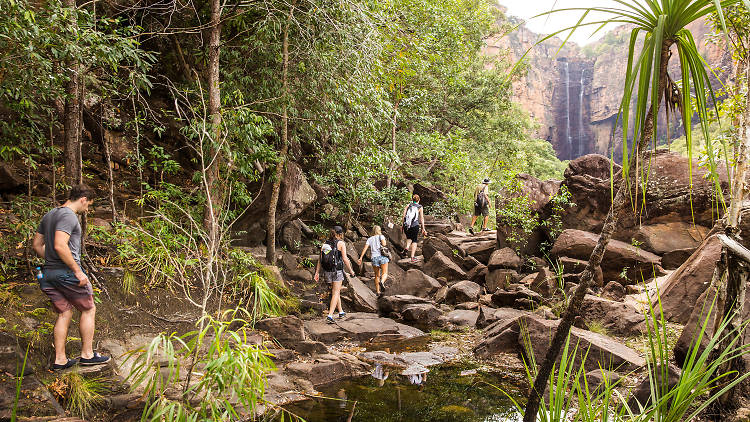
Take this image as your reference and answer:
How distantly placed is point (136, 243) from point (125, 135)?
3949 mm

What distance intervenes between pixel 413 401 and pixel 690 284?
425 centimetres

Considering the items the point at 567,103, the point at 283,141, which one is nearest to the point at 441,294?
the point at 283,141

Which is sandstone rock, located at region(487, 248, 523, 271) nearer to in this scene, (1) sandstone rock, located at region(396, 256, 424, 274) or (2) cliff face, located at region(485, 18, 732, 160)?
(1) sandstone rock, located at region(396, 256, 424, 274)

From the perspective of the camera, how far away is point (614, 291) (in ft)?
26.9

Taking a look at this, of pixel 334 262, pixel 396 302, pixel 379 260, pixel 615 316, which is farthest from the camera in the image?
pixel 379 260

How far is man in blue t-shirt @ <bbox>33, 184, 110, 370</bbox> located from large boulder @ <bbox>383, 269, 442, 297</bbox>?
6.73 meters

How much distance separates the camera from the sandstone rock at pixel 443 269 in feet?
36.9

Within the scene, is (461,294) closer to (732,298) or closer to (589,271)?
(732,298)

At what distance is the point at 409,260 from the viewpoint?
11.7 metres

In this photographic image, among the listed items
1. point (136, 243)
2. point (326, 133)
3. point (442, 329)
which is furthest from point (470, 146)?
point (136, 243)

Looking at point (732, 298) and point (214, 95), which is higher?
point (214, 95)

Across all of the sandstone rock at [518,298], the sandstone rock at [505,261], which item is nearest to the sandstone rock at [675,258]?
the sandstone rock at [518,298]

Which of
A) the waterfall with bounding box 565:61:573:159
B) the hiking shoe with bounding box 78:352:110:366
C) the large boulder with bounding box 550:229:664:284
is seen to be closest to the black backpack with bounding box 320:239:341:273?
the hiking shoe with bounding box 78:352:110:366

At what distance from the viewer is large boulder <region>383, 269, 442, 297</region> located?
10.1 metres
